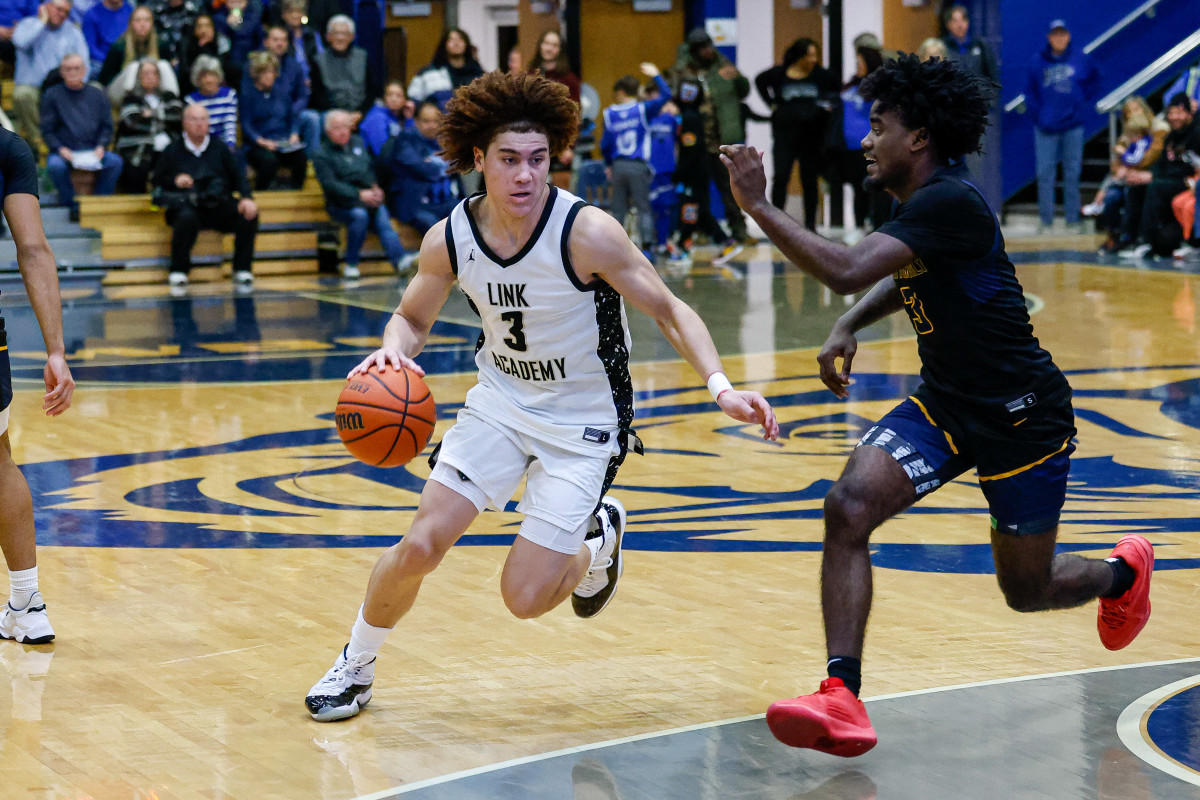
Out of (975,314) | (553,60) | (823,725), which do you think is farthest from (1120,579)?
(553,60)

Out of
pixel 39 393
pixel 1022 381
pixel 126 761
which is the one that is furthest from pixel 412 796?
pixel 39 393

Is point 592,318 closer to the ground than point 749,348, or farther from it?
farther from it

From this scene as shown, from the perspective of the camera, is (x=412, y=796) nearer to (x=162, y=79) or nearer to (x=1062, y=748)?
(x=1062, y=748)

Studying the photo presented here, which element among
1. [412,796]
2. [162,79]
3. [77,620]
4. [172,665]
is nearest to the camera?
Result: [412,796]

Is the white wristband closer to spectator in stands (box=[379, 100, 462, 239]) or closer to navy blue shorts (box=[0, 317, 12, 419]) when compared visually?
navy blue shorts (box=[0, 317, 12, 419])

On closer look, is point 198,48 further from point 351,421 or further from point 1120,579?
point 1120,579

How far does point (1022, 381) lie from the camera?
13.7ft

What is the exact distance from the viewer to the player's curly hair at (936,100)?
13.4ft

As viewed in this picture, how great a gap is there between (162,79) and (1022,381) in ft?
44.2

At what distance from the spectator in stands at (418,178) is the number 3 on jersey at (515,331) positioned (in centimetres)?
1185

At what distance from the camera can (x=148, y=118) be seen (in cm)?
1603

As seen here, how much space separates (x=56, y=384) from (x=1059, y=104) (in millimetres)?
15621

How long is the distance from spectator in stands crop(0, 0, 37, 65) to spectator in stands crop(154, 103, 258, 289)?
2.85 m

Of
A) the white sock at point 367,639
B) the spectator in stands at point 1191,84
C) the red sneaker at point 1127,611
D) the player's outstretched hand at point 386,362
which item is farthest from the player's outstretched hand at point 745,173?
the spectator in stands at point 1191,84
